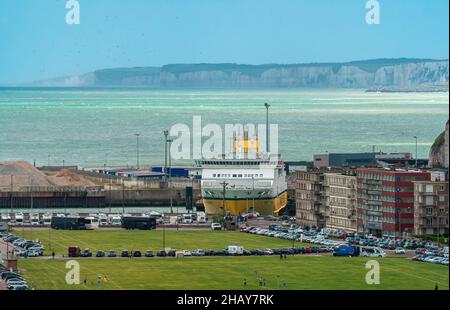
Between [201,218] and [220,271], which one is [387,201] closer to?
[201,218]

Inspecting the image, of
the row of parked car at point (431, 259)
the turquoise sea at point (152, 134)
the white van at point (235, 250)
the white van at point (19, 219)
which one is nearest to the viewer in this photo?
the row of parked car at point (431, 259)

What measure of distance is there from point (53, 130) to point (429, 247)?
362 feet

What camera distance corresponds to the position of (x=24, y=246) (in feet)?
160

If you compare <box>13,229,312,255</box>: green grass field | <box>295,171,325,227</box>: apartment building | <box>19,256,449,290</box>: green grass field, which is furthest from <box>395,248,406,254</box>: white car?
<box>295,171,325,227</box>: apartment building

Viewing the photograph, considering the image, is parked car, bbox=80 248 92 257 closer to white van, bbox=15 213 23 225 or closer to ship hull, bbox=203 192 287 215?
white van, bbox=15 213 23 225

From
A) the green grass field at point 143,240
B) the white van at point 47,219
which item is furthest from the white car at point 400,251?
the white van at point 47,219

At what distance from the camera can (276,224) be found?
202 feet

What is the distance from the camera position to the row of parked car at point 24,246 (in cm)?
4654

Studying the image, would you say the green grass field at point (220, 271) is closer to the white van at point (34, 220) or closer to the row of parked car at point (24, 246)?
the row of parked car at point (24, 246)

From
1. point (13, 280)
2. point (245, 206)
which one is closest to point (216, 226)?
point (245, 206)

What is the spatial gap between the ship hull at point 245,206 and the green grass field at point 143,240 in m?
11.5
